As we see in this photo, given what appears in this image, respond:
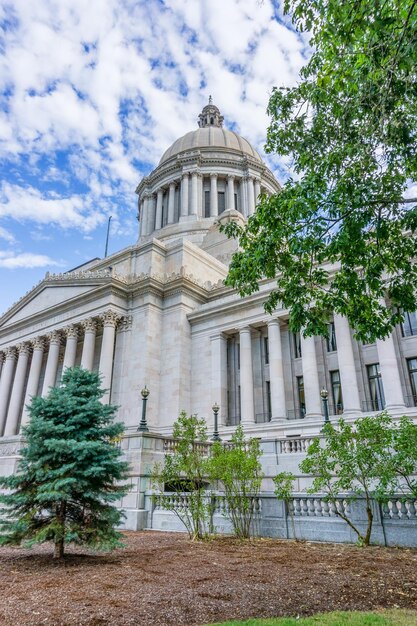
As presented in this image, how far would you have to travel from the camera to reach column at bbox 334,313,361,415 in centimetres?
2434

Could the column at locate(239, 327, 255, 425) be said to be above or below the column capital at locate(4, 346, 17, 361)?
below

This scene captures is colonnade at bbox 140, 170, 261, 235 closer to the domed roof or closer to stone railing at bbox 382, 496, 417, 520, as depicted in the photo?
the domed roof

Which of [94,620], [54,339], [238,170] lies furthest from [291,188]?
[238,170]

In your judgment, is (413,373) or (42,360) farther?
(42,360)

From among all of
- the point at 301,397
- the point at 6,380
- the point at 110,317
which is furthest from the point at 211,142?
the point at 301,397

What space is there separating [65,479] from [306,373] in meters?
19.7

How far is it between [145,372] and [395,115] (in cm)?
2507

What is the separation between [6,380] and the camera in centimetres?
3828

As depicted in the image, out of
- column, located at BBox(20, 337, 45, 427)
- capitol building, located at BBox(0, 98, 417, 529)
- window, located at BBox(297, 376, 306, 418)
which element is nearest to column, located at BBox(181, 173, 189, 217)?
capitol building, located at BBox(0, 98, 417, 529)

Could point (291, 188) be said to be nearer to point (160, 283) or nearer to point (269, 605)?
point (269, 605)

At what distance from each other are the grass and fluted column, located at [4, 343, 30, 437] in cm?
3421

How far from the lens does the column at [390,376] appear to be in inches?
901

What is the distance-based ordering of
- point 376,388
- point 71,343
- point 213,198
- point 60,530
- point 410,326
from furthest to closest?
point 213,198 < point 71,343 < point 376,388 < point 410,326 < point 60,530

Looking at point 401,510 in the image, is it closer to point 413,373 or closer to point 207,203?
point 413,373
